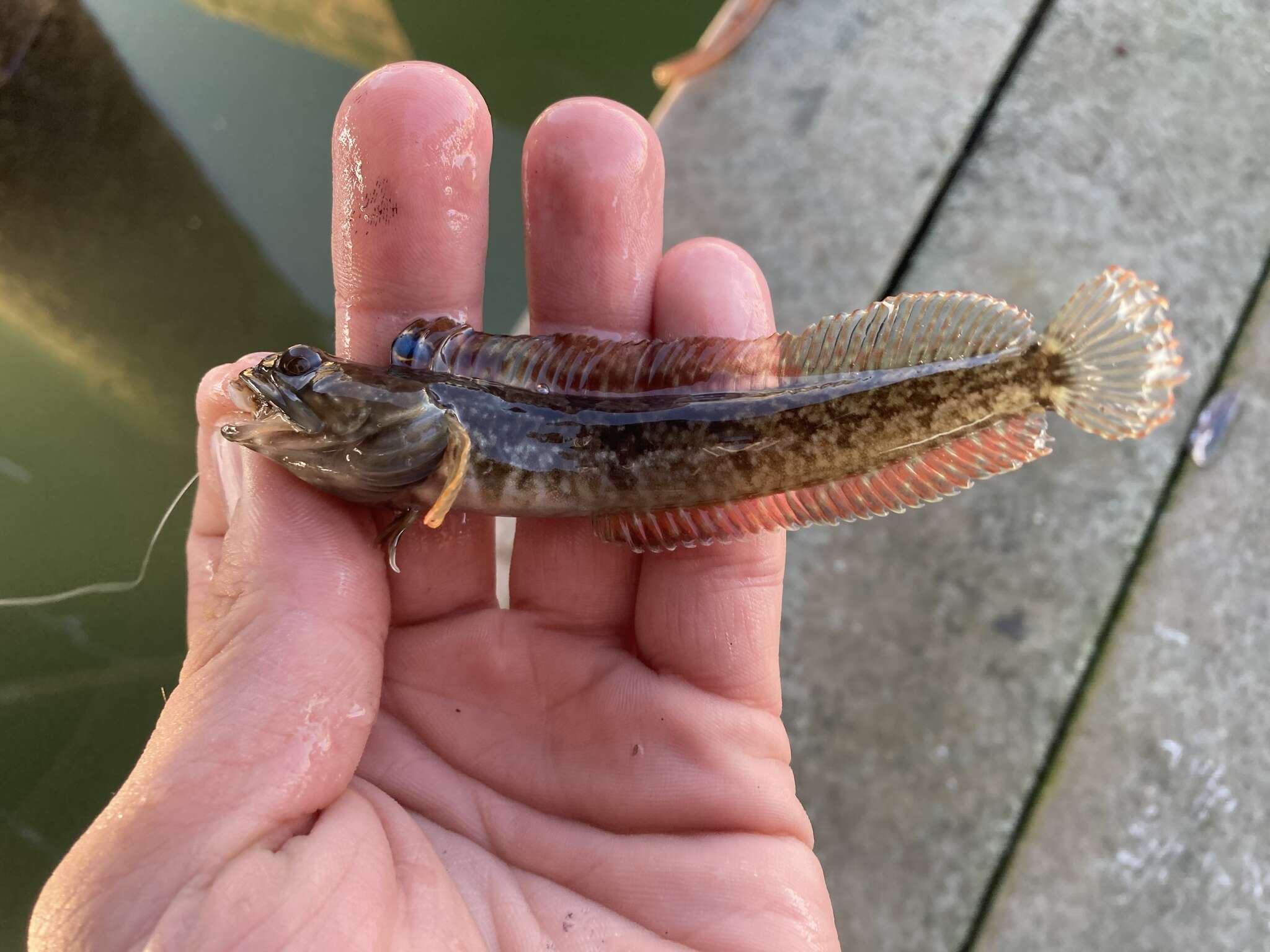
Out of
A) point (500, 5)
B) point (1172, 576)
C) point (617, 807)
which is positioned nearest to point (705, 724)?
point (617, 807)

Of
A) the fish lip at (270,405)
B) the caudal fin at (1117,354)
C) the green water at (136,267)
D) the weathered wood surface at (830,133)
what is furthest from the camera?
the weathered wood surface at (830,133)

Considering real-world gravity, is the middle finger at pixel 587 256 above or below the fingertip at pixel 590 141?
below

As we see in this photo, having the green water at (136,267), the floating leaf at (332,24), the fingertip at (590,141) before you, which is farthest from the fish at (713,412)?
the floating leaf at (332,24)

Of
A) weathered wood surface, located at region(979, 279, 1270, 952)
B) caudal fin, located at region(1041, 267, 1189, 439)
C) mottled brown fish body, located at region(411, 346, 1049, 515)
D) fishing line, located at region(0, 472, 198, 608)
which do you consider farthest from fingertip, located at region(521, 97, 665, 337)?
weathered wood surface, located at region(979, 279, 1270, 952)

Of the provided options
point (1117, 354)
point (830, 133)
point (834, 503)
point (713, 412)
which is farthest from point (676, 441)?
point (830, 133)

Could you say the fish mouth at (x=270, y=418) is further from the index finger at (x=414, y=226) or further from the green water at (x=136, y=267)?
the green water at (x=136, y=267)

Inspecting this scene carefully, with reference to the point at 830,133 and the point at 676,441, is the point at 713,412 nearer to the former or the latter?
the point at 676,441
